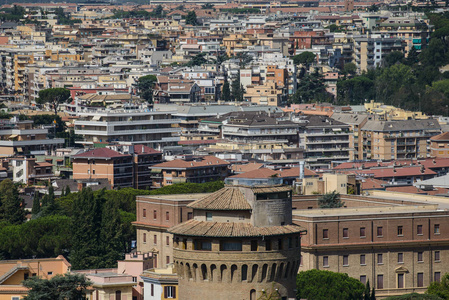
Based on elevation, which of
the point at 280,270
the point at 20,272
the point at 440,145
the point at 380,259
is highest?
the point at 280,270

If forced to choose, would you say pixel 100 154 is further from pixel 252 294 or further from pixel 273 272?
pixel 252 294

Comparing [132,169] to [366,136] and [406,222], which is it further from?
[406,222]

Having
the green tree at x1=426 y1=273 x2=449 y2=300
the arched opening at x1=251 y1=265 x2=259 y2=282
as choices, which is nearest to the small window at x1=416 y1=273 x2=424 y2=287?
the green tree at x1=426 y1=273 x2=449 y2=300

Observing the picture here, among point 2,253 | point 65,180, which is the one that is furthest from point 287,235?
point 65,180

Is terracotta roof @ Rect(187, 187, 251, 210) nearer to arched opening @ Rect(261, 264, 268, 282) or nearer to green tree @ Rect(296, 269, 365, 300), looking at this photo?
arched opening @ Rect(261, 264, 268, 282)

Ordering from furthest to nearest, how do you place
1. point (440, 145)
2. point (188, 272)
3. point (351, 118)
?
point (351, 118), point (440, 145), point (188, 272)

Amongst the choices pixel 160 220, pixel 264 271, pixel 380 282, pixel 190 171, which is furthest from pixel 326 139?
pixel 264 271
